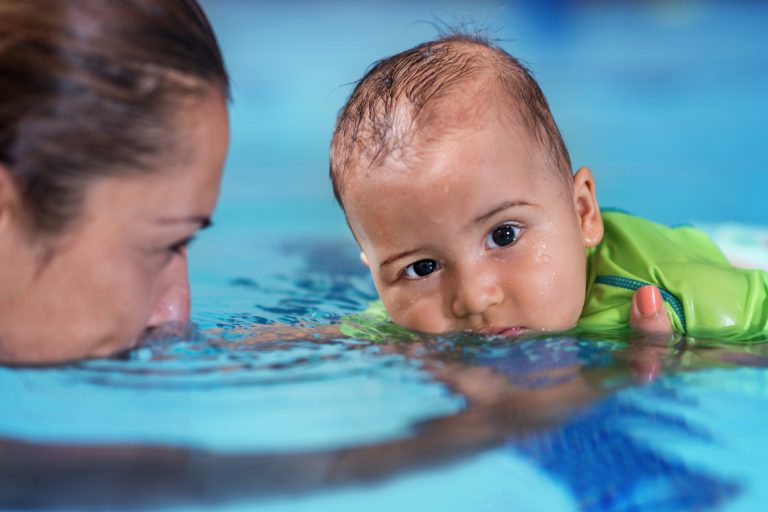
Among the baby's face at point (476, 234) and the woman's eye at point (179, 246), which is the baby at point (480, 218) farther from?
the woman's eye at point (179, 246)

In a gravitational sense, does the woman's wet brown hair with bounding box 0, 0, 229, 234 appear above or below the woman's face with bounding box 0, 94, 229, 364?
above

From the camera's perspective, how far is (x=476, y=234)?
2.15m

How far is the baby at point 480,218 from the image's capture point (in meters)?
2.14

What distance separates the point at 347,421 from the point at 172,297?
0.54 m

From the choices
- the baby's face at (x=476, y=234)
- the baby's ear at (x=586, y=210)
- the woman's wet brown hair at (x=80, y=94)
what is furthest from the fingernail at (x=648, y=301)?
the woman's wet brown hair at (x=80, y=94)

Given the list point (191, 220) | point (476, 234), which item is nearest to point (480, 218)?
point (476, 234)

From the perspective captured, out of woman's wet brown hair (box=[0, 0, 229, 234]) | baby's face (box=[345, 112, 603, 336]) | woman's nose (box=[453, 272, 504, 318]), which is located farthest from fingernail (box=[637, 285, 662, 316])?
woman's wet brown hair (box=[0, 0, 229, 234])

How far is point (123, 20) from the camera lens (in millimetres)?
1649

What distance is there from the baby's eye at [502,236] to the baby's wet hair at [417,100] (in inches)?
9.1

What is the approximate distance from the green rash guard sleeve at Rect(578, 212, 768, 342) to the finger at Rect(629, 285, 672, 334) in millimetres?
51

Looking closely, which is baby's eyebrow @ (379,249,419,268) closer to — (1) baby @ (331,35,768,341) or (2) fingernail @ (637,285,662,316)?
(1) baby @ (331,35,768,341)

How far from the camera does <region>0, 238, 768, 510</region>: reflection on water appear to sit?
4.72 feet

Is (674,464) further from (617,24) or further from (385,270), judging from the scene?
(617,24)

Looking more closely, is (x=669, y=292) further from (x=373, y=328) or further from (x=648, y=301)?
(x=373, y=328)
